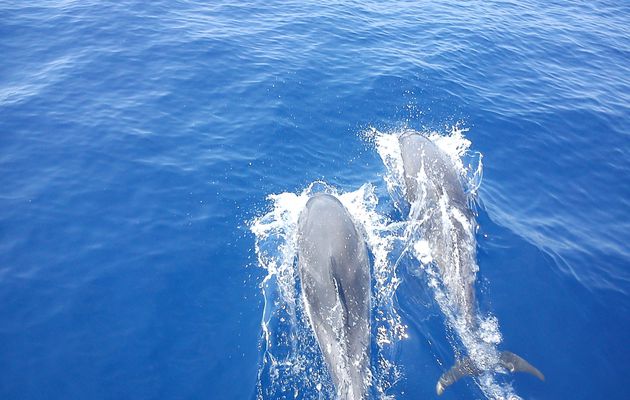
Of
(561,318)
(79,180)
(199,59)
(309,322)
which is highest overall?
(199,59)

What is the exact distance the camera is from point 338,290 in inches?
452

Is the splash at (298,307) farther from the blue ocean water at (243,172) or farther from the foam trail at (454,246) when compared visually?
the foam trail at (454,246)

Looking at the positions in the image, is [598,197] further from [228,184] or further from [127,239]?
[127,239]

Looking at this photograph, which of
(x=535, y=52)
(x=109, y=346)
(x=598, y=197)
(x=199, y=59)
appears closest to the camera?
(x=109, y=346)

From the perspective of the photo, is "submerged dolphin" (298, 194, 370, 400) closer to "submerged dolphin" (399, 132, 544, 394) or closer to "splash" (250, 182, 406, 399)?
"splash" (250, 182, 406, 399)

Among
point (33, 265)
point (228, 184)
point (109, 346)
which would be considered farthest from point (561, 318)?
point (33, 265)

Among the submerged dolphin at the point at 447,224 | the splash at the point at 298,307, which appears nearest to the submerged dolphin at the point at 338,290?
the splash at the point at 298,307

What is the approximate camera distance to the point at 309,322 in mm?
11695

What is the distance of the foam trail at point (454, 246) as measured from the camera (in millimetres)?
11461

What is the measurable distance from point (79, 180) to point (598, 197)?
2174 centimetres

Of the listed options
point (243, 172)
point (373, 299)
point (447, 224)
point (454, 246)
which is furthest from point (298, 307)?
point (243, 172)

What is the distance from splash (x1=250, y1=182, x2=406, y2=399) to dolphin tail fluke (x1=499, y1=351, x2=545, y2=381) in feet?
9.32

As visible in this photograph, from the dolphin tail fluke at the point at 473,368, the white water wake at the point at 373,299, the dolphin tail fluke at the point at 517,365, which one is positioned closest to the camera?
the white water wake at the point at 373,299

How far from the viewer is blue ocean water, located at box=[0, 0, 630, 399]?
11508 millimetres
